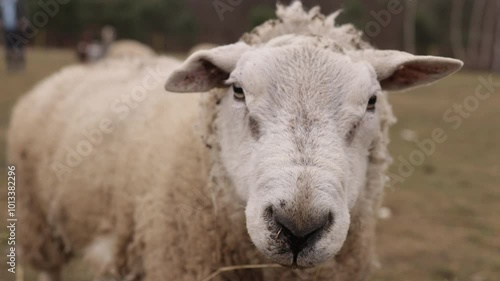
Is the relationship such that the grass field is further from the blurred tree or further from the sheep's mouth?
the blurred tree

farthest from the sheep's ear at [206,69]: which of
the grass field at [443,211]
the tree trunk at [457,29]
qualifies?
the tree trunk at [457,29]

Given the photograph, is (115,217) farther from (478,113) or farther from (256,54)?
(478,113)

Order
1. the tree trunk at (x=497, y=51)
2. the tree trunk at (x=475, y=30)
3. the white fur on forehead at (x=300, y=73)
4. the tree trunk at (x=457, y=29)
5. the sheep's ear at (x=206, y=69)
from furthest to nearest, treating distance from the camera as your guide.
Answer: the tree trunk at (x=475, y=30), the tree trunk at (x=497, y=51), the tree trunk at (x=457, y=29), the sheep's ear at (x=206, y=69), the white fur on forehead at (x=300, y=73)

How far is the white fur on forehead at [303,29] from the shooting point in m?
2.84

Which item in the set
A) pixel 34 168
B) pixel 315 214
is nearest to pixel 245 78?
pixel 315 214

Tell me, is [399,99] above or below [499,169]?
below

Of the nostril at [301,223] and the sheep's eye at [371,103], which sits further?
the sheep's eye at [371,103]

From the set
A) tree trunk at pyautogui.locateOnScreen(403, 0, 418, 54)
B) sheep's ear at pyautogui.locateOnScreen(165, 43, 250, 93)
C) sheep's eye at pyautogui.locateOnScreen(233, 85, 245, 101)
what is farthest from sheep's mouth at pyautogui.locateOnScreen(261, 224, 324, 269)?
tree trunk at pyautogui.locateOnScreen(403, 0, 418, 54)

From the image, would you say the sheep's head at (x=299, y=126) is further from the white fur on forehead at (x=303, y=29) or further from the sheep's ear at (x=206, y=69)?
the white fur on forehead at (x=303, y=29)

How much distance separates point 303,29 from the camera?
2.88 m

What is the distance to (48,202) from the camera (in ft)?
13.1

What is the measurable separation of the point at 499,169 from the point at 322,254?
7916mm

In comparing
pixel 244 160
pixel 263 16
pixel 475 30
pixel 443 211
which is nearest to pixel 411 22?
pixel 475 30

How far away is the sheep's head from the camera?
6.52 feet
